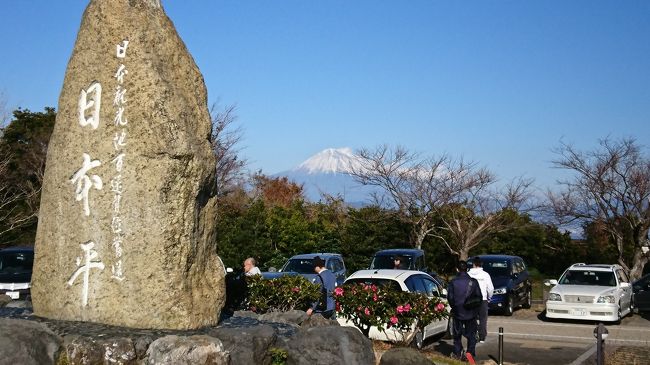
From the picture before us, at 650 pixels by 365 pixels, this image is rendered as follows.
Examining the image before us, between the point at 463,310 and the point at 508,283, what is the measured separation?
8691mm

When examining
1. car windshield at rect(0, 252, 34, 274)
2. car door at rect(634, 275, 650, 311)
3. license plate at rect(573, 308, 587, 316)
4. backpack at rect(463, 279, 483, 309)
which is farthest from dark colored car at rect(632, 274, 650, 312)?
car windshield at rect(0, 252, 34, 274)

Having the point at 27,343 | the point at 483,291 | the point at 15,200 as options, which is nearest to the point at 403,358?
the point at 27,343

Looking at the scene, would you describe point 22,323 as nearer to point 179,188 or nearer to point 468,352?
point 179,188

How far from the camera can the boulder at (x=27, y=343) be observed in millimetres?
6637

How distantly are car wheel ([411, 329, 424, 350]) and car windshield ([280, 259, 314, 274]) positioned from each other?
767cm

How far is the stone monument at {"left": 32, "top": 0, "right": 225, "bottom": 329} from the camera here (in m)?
8.00

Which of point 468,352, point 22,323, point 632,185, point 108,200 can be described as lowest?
point 468,352

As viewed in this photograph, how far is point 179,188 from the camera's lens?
814 cm

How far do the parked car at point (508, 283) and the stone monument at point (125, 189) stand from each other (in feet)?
40.4

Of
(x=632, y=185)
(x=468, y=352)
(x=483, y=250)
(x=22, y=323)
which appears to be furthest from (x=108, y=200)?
(x=483, y=250)

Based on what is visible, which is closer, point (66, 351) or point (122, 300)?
point (66, 351)

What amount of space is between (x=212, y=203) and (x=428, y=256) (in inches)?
804

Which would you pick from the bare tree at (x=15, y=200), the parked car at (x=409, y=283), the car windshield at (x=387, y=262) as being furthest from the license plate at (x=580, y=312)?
the bare tree at (x=15, y=200)

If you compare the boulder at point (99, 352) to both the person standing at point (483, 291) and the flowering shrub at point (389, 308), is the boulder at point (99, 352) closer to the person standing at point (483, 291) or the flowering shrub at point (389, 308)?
the flowering shrub at point (389, 308)
